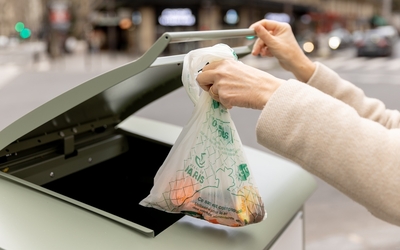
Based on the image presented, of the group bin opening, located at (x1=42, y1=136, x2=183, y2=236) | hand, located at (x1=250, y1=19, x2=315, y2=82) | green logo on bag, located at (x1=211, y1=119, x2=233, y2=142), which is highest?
hand, located at (x1=250, y1=19, x2=315, y2=82)

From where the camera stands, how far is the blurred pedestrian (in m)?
0.86

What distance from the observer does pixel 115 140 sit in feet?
5.32

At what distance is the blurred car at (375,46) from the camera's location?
787 inches

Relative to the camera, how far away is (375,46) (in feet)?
65.6

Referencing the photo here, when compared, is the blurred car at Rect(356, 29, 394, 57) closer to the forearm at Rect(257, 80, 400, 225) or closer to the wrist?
the wrist

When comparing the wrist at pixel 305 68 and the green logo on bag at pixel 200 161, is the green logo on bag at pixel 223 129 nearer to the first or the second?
the green logo on bag at pixel 200 161

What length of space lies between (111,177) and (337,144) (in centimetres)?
94

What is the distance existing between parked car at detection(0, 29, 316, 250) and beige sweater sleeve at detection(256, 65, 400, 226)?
0.59 feet

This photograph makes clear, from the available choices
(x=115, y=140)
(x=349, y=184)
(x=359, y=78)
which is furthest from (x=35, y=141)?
(x=359, y=78)

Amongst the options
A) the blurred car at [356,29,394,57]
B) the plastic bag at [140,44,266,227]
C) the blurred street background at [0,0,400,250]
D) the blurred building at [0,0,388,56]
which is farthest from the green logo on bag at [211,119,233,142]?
the blurred car at [356,29,394,57]

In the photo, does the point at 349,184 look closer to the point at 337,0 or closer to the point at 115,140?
the point at 115,140

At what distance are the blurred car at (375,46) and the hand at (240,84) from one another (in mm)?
20638

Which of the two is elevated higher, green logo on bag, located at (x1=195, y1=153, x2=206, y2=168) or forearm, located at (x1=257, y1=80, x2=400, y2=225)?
forearm, located at (x1=257, y1=80, x2=400, y2=225)

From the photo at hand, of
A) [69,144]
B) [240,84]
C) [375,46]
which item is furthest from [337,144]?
[375,46]
